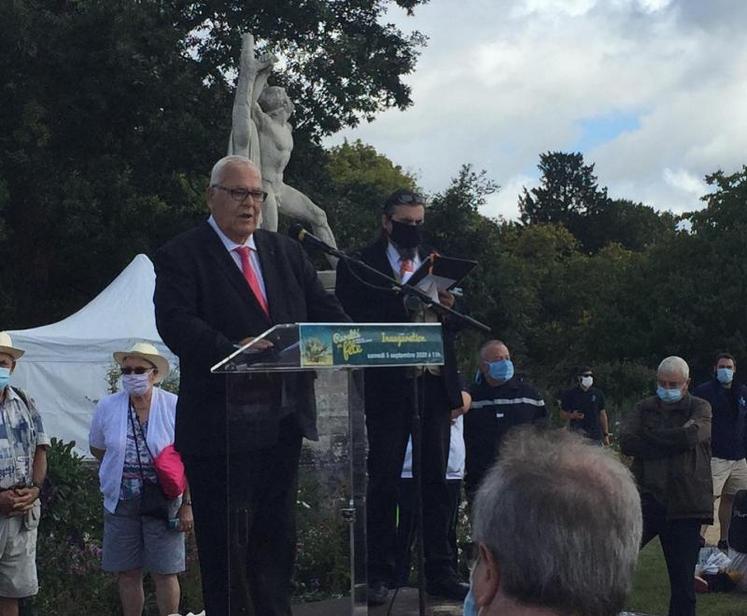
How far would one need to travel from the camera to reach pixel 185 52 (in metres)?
30.8

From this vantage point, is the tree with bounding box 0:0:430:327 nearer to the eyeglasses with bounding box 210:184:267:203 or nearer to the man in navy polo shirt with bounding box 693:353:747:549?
the man in navy polo shirt with bounding box 693:353:747:549

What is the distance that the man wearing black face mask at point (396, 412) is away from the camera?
6277 mm

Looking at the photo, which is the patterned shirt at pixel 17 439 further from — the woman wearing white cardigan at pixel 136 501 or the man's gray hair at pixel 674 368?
the man's gray hair at pixel 674 368

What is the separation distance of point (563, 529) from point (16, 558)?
230 inches

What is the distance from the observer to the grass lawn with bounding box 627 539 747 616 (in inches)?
384

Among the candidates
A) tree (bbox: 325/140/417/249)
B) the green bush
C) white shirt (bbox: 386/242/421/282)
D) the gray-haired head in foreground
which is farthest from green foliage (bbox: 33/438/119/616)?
tree (bbox: 325/140/417/249)

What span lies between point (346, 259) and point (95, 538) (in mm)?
4321

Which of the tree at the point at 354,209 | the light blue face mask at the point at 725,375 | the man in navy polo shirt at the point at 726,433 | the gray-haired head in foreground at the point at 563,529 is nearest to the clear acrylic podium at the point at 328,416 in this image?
the gray-haired head in foreground at the point at 563,529

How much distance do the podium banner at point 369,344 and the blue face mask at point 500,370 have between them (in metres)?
4.31

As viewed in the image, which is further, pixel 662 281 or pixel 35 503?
pixel 662 281

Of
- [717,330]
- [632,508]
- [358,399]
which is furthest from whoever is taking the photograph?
[717,330]

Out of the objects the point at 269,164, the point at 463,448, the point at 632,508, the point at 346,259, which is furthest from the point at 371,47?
the point at 632,508

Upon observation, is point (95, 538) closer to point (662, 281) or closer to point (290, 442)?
point (290, 442)

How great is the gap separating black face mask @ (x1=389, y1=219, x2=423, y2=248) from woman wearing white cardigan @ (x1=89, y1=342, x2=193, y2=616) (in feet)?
6.81
